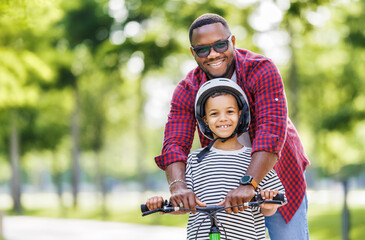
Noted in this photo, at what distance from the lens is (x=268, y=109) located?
286 centimetres

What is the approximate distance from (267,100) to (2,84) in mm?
11028

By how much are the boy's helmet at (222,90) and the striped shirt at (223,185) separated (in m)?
0.11

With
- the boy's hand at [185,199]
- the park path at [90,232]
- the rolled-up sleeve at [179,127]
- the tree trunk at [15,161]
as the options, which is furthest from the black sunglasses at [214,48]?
the tree trunk at [15,161]

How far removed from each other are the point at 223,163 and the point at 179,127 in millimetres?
357

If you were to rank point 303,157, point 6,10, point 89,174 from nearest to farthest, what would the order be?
point 303,157 → point 6,10 → point 89,174

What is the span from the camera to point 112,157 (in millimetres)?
56969

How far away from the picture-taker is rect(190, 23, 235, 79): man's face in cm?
293

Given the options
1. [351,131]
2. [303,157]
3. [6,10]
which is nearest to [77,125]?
[351,131]

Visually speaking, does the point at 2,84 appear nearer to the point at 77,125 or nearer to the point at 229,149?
the point at 229,149

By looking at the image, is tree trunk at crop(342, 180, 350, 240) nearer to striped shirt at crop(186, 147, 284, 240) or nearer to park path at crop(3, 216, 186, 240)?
park path at crop(3, 216, 186, 240)

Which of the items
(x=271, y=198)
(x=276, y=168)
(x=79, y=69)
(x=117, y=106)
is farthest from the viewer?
(x=117, y=106)

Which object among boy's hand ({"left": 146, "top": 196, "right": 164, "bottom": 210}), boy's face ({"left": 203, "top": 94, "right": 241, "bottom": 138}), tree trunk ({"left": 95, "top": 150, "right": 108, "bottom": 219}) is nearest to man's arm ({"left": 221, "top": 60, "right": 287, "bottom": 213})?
boy's face ({"left": 203, "top": 94, "right": 241, "bottom": 138})

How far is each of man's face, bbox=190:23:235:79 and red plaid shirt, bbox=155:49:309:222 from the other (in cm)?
8

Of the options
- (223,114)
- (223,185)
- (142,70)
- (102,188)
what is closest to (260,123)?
(223,114)
